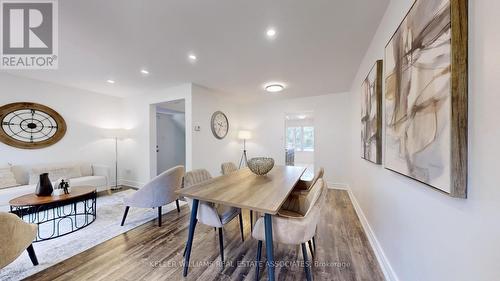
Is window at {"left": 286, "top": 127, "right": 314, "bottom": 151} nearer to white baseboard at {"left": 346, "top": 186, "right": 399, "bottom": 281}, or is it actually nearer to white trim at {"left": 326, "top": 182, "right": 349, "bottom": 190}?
white trim at {"left": 326, "top": 182, "right": 349, "bottom": 190}

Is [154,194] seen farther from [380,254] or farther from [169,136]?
[169,136]

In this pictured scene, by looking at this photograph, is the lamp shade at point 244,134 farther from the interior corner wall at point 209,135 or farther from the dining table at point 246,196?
the dining table at point 246,196

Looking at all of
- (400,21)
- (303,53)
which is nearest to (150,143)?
(303,53)

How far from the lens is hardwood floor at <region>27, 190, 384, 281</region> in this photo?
62.8 inches

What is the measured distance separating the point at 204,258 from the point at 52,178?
3.66 metres

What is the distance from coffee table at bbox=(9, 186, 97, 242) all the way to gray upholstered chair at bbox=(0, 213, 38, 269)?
75 centimetres

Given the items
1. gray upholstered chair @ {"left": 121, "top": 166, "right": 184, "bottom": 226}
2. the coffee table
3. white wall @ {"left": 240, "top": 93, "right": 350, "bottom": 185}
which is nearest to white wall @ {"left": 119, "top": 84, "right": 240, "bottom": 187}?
white wall @ {"left": 240, "top": 93, "right": 350, "bottom": 185}

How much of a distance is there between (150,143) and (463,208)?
196 inches

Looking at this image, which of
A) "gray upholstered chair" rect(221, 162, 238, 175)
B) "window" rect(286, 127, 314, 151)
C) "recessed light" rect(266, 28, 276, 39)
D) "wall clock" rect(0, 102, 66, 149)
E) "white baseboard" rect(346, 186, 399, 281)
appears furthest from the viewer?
"window" rect(286, 127, 314, 151)

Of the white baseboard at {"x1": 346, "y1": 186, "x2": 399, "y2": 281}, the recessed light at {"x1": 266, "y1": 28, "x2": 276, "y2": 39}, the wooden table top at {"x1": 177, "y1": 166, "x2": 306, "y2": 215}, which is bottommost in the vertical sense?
the white baseboard at {"x1": 346, "y1": 186, "x2": 399, "y2": 281}

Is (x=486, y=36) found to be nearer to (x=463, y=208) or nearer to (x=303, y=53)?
(x=463, y=208)

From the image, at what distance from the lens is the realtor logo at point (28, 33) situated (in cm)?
172

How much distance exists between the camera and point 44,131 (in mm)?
3559

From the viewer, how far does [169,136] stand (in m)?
6.00
